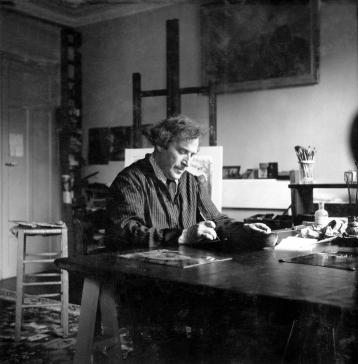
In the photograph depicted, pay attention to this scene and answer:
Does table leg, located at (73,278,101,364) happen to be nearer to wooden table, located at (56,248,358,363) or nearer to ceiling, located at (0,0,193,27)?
wooden table, located at (56,248,358,363)

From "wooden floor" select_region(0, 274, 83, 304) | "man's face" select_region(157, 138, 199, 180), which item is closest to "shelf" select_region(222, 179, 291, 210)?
"wooden floor" select_region(0, 274, 83, 304)

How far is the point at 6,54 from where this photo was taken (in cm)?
495

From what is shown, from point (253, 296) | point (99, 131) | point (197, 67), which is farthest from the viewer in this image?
point (99, 131)

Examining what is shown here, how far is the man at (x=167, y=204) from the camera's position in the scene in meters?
1.95

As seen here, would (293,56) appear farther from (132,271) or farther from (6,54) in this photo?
(132,271)

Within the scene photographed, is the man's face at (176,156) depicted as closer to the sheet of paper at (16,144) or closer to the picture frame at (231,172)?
the picture frame at (231,172)

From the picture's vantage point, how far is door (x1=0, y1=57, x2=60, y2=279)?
4.96 m

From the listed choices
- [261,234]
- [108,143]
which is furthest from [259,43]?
[261,234]

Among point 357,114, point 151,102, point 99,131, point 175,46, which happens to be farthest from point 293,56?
point 99,131

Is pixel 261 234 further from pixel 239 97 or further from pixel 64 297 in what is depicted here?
pixel 239 97

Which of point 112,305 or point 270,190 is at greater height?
point 270,190

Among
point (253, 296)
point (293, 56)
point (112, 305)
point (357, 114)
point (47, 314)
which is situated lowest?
point (47, 314)

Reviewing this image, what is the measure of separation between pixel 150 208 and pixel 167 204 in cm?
10

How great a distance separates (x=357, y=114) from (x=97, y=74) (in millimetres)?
2896
